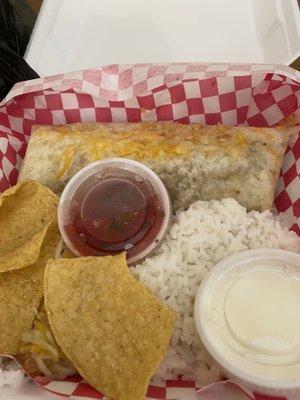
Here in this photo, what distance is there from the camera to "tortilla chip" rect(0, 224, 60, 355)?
75.7 inches

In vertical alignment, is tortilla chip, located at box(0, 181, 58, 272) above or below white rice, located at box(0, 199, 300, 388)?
above

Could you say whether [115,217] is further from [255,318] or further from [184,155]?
[255,318]

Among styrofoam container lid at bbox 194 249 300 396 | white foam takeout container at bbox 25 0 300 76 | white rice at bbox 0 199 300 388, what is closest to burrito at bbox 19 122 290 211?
white rice at bbox 0 199 300 388

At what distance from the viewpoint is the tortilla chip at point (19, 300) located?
1923 mm

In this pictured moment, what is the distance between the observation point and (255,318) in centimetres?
173

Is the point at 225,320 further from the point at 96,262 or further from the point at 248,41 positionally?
the point at 248,41

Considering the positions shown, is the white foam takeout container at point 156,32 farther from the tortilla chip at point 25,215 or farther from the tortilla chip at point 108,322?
the tortilla chip at point 108,322

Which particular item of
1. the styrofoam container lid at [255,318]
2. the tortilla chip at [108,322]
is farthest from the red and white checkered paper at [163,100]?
the tortilla chip at [108,322]

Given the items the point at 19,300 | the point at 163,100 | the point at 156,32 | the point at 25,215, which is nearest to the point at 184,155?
the point at 163,100

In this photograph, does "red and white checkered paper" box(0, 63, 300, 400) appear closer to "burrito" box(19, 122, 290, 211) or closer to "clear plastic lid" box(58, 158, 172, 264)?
"burrito" box(19, 122, 290, 211)

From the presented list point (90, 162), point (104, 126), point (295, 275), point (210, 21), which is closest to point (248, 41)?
point (210, 21)

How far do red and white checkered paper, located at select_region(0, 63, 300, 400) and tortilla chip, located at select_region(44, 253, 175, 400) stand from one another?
640 mm

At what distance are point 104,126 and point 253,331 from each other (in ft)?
3.39

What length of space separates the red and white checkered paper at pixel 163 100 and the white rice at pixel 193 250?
15 cm
